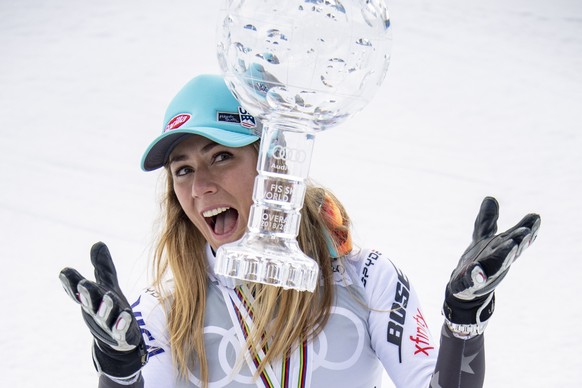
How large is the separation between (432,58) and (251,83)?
4.11 metres

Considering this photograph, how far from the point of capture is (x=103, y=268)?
139 centimetres

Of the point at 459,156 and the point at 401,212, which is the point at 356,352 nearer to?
the point at 401,212

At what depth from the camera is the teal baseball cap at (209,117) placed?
1483 millimetres

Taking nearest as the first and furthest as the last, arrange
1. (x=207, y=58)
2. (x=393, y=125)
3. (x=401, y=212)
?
(x=401, y=212) → (x=393, y=125) → (x=207, y=58)

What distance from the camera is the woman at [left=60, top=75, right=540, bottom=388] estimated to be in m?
1.51

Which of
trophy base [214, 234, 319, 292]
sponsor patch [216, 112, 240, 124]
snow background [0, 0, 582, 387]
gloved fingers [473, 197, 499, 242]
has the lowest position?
trophy base [214, 234, 319, 292]

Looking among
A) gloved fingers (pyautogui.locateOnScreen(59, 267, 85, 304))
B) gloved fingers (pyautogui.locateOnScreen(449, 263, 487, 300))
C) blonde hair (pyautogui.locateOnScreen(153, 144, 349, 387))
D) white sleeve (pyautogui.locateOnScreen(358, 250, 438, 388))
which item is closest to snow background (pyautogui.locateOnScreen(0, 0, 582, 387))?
blonde hair (pyautogui.locateOnScreen(153, 144, 349, 387))

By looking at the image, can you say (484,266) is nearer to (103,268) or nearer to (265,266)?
(265,266)

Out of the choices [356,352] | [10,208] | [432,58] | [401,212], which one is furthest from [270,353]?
[432,58]

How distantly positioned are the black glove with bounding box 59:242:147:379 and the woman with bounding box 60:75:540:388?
2 cm

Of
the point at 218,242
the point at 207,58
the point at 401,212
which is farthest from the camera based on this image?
the point at 207,58

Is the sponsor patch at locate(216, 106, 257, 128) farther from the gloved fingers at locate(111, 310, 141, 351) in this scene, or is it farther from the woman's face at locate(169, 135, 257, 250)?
the gloved fingers at locate(111, 310, 141, 351)

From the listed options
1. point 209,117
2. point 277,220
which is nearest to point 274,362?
point 209,117

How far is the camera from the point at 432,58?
5031 mm
